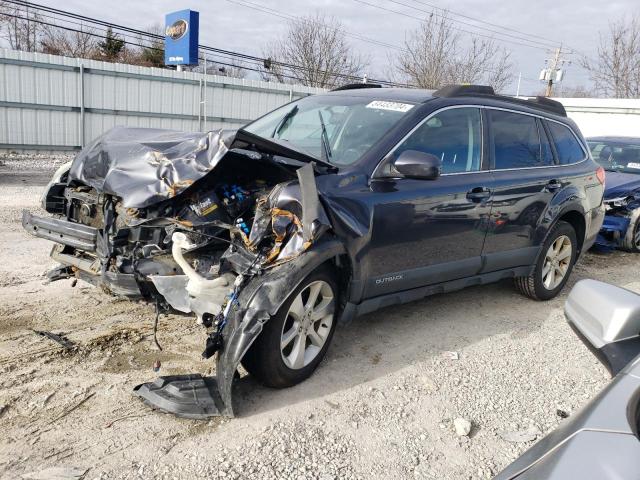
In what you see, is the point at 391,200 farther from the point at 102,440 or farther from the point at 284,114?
the point at 102,440

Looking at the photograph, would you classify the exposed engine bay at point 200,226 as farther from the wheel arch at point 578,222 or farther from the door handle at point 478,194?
the wheel arch at point 578,222

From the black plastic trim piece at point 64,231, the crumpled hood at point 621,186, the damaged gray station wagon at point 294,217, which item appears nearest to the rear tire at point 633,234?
the crumpled hood at point 621,186

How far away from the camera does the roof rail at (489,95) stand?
14.7ft

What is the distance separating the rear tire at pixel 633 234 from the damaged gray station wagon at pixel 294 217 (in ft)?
13.8

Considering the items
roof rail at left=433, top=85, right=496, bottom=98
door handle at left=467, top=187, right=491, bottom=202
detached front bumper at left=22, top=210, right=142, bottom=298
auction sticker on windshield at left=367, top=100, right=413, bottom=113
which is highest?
roof rail at left=433, top=85, right=496, bottom=98

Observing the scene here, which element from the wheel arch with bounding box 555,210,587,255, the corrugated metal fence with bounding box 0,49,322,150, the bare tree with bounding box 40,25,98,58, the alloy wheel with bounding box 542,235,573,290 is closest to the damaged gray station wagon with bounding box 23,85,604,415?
the alloy wheel with bounding box 542,235,573,290

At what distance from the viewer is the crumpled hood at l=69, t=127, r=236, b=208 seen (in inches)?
128

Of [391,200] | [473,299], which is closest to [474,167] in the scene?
[391,200]

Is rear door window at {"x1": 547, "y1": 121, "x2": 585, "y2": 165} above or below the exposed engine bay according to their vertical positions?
above

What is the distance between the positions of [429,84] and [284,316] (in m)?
26.6

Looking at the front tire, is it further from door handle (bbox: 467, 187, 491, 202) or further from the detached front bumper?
door handle (bbox: 467, 187, 491, 202)

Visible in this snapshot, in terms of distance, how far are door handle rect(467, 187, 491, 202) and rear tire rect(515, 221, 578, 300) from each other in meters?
1.21

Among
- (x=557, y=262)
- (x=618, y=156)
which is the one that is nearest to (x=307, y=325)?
(x=557, y=262)

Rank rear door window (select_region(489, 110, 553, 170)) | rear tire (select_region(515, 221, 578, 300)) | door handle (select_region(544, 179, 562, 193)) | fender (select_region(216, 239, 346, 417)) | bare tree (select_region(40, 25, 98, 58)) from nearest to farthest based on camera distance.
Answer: fender (select_region(216, 239, 346, 417)) → rear door window (select_region(489, 110, 553, 170)) → door handle (select_region(544, 179, 562, 193)) → rear tire (select_region(515, 221, 578, 300)) → bare tree (select_region(40, 25, 98, 58))
